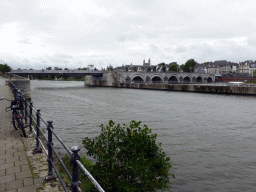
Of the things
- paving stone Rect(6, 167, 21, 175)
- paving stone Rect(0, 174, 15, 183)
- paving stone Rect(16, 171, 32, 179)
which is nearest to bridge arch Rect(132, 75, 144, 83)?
paving stone Rect(6, 167, 21, 175)

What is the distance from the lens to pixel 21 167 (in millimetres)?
5230

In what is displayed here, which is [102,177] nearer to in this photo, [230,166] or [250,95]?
[230,166]

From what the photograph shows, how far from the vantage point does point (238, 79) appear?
120 metres

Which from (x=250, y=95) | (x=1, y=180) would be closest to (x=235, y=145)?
(x=1, y=180)

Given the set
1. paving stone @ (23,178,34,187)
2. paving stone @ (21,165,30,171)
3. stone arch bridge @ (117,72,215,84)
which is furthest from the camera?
stone arch bridge @ (117,72,215,84)

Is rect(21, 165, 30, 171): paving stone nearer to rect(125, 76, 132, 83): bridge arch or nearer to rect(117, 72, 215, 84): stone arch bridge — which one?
rect(117, 72, 215, 84): stone arch bridge

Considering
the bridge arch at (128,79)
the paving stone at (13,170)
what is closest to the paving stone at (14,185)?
the paving stone at (13,170)

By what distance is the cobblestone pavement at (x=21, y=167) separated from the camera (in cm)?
441

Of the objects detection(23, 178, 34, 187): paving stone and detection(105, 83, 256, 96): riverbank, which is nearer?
detection(23, 178, 34, 187): paving stone

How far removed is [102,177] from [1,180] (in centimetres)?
218

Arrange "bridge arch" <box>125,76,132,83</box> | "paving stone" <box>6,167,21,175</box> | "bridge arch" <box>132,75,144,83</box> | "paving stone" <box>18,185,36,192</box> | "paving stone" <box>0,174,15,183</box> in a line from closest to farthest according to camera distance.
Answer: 1. "paving stone" <box>18,185,36,192</box>
2. "paving stone" <box>0,174,15,183</box>
3. "paving stone" <box>6,167,21,175</box>
4. "bridge arch" <box>125,76,132,83</box>
5. "bridge arch" <box>132,75,144,83</box>

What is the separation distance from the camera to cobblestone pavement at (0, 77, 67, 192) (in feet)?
14.5

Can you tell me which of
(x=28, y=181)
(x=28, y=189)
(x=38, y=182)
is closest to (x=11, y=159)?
(x=28, y=181)

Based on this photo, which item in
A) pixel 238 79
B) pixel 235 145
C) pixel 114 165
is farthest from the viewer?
pixel 238 79
